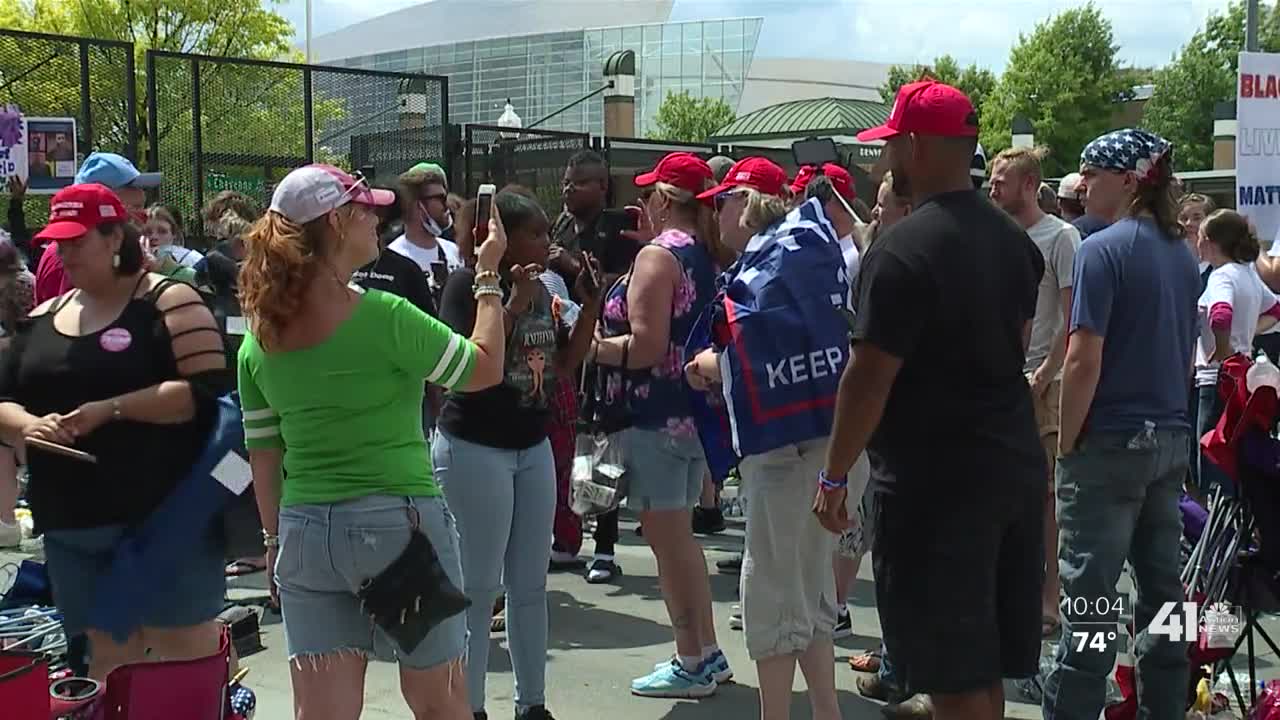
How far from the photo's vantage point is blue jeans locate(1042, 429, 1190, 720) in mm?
4508

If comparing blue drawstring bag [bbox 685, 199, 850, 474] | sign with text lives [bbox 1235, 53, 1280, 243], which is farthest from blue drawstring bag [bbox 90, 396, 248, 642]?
sign with text lives [bbox 1235, 53, 1280, 243]

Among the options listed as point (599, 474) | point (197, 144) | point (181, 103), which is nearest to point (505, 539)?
point (599, 474)

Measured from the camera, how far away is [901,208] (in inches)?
217

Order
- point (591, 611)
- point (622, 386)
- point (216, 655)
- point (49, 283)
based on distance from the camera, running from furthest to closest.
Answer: point (591, 611) → point (49, 283) → point (622, 386) → point (216, 655)

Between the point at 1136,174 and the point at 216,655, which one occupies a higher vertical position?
the point at 1136,174

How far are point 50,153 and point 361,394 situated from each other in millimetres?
7912

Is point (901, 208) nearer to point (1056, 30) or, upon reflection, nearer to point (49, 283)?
point (49, 283)

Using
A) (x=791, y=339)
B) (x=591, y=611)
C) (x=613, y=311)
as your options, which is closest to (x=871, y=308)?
(x=791, y=339)

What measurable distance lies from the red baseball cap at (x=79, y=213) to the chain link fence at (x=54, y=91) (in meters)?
6.44

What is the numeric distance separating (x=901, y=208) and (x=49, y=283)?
3.92 metres

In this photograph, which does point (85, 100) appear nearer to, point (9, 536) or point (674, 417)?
point (9, 536)

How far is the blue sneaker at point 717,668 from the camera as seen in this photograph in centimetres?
556

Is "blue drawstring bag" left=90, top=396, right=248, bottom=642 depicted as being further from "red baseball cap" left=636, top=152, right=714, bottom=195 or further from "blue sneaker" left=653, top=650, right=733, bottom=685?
"blue sneaker" left=653, top=650, right=733, bottom=685

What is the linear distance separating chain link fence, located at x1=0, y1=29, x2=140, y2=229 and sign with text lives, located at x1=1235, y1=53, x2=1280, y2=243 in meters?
7.96
